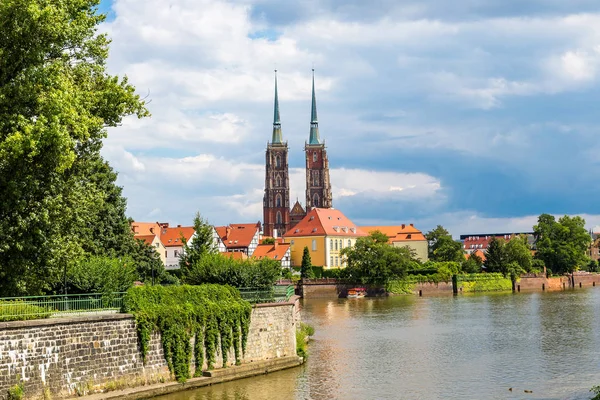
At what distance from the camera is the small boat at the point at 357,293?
314 feet

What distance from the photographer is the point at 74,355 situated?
943 inches

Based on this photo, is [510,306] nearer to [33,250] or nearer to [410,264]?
[410,264]

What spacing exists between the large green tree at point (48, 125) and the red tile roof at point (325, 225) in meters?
101

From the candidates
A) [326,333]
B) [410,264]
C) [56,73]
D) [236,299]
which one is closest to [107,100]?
[56,73]

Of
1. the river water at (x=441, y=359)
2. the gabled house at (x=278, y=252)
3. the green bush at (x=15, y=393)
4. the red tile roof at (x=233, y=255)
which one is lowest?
the river water at (x=441, y=359)

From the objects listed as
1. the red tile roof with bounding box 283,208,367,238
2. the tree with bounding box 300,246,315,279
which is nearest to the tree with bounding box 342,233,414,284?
the tree with bounding box 300,246,315,279

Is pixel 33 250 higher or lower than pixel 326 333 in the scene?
higher

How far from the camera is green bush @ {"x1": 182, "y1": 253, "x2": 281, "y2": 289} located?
3541 cm

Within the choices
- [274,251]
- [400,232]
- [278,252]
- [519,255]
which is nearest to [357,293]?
[278,252]

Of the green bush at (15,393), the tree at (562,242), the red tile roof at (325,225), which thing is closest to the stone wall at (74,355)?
the green bush at (15,393)

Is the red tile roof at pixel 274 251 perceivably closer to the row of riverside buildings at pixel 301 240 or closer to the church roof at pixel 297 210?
the row of riverside buildings at pixel 301 240

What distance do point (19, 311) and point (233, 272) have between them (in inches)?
526

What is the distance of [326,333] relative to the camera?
49.8 meters

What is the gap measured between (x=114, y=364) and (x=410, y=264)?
3270 inches
